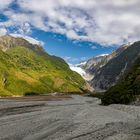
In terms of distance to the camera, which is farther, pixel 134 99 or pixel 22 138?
pixel 134 99

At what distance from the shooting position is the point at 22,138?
57094mm

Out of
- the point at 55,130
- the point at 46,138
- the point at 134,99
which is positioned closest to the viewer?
the point at 46,138

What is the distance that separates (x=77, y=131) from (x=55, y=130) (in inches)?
172

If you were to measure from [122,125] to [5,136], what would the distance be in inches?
875

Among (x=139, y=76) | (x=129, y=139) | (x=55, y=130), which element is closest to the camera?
(x=129, y=139)

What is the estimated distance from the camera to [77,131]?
2394 inches

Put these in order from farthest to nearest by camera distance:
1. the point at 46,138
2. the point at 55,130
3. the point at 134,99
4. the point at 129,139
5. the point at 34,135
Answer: the point at 134,99 → the point at 55,130 → the point at 34,135 → the point at 46,138 → the point at 129,139

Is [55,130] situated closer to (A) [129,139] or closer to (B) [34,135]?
(B) [34,135]

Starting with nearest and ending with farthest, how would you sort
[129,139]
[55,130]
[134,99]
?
[129,139]
[55,130]
[134,99]

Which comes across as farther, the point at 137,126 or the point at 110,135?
the point at 137,126

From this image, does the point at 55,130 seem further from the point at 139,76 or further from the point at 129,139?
A: the point at 139,76

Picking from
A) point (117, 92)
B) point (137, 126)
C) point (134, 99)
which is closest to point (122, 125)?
point (137, 126)

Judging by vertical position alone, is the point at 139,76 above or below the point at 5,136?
above

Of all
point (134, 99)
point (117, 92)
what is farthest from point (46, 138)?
point (117, 92)
